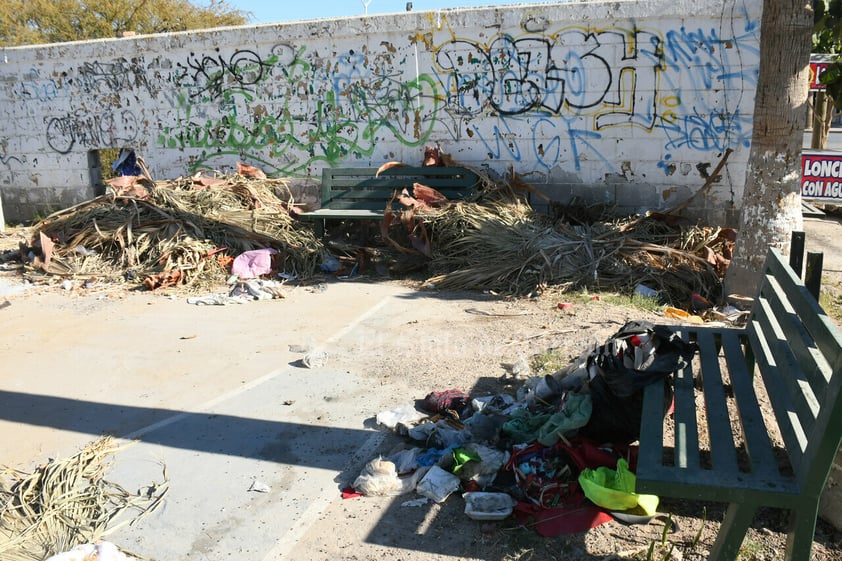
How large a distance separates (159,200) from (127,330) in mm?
3021

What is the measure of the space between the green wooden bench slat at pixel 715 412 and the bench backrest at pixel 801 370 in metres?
0.19

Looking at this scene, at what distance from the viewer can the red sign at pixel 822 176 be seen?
1027cm

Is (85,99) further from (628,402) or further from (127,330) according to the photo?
(628,402)

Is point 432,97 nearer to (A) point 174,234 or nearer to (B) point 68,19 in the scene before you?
(A) point 174,234

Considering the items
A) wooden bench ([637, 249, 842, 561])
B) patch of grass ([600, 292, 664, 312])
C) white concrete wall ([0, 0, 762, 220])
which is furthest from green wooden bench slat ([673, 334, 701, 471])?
white concrete wall ([0, 0, 762, 220])

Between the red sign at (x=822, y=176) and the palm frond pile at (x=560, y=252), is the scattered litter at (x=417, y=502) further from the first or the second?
the red sign at (x=822, y=176)

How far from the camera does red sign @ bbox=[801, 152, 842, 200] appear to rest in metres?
10.3

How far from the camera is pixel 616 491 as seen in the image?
282 centimetres

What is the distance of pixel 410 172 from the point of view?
27.2 feet

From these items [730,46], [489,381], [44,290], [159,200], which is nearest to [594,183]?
[730,46]

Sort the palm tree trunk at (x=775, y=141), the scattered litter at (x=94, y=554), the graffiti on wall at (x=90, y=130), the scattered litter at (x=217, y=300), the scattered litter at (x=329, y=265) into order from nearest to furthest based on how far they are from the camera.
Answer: the scattered litter at (x=94, y=554)
the palm tree trunk at (x=775, y=141)
the scattered litter at (x=217, y=300)
the scattered litter at (x=329, y=265)
the graffiti on wall at (x=90, y=130)

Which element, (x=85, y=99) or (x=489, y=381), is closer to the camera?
(x=489, y=381)

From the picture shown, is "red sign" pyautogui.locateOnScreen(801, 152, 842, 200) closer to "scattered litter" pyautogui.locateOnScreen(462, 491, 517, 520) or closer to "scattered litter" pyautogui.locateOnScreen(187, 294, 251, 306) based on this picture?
"scattered litter" pyautogui.locateOnScreen(187, 294, 251, 306)

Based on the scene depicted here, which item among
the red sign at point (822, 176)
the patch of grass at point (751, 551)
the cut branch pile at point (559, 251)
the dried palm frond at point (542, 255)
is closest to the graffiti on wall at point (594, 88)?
the cut branch pile at point (559, 251)
